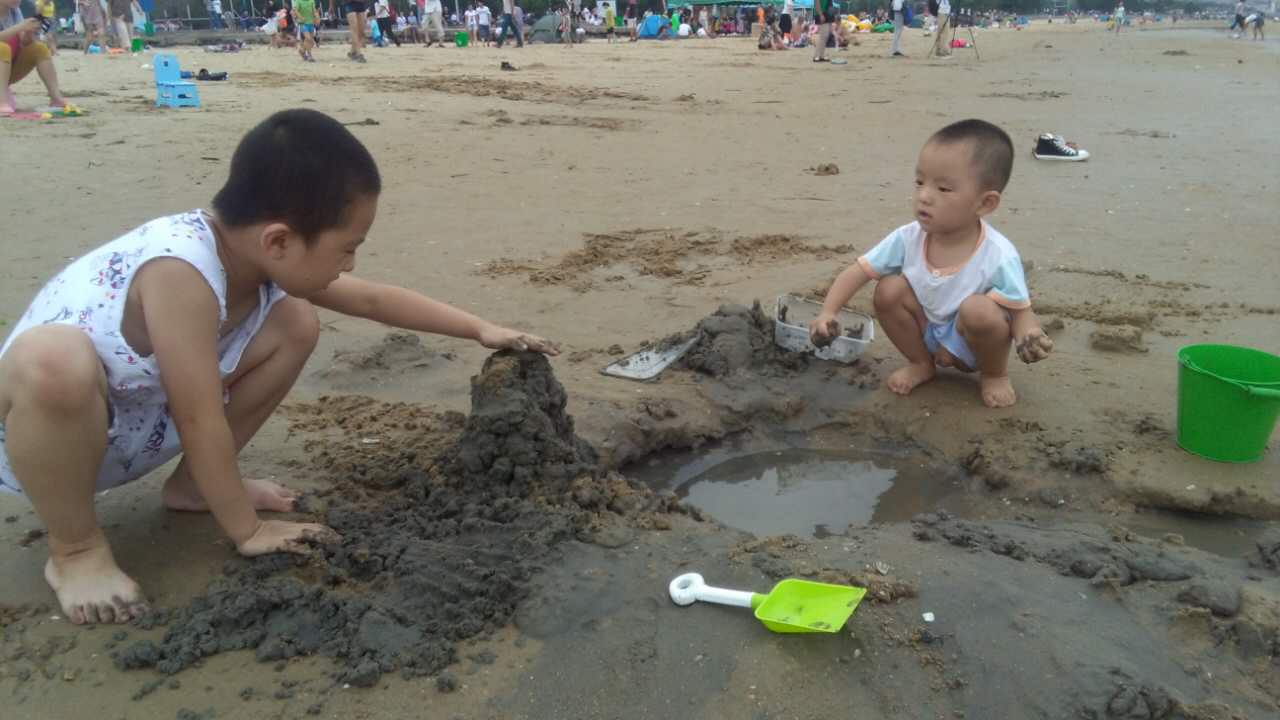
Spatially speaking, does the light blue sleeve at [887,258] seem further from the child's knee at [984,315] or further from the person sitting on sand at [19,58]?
the person sitting on sand at [19,58]

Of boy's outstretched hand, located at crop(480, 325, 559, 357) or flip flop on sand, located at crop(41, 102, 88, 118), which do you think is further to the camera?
flip flop on sand, located at crop(41, 102, 88, 118)

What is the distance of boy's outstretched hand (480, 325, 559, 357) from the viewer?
93.4 inches

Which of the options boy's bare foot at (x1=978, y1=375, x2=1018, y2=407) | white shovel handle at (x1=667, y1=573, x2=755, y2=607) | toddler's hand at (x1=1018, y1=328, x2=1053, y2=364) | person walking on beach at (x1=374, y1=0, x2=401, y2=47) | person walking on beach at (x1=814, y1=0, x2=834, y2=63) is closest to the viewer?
white shovel handle at (x1=667, y1=573, x2=755, y2=607)

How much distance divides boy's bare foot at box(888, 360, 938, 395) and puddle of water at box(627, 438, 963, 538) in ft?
0.94

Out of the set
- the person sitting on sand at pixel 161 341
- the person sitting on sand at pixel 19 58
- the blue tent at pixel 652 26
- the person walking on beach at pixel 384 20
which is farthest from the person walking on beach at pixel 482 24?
the person sitting on sand at pixel 161 341

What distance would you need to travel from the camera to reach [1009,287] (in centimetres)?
289

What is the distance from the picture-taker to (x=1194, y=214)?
5113 millimetres

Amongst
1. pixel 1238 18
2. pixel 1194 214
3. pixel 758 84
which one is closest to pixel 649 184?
pixel 1194 214

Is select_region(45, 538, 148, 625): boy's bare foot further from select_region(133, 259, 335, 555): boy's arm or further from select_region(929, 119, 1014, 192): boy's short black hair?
select_region(929, 119, 1014, 192): boy's short black hair

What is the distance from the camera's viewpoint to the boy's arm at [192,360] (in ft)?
5.88

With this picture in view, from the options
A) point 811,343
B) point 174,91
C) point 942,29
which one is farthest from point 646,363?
point 942,29

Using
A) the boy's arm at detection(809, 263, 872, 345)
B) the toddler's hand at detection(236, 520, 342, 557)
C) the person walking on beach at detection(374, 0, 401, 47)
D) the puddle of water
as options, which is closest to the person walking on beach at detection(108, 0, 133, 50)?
the person walking on beach at detection(374, 0, 401, 47)

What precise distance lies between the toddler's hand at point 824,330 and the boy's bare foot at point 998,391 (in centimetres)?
54

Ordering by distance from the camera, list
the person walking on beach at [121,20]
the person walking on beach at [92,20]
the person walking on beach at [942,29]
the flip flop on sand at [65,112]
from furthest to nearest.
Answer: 1. the person walking on beach at [121,20]
2. the person walking on beach at [942,29]
3. the person walking on beach at [92,20]
4. the flip flop on sand at [65,112]
